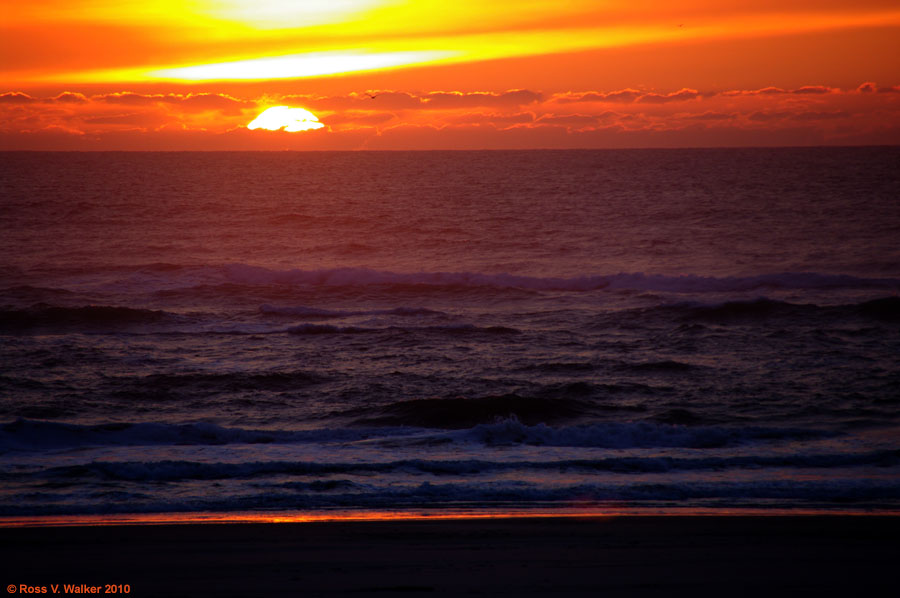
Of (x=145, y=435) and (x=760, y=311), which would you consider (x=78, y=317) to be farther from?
(x=760, y=311)

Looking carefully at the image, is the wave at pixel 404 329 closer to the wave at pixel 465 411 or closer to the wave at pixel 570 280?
the wave at pixel 465 411

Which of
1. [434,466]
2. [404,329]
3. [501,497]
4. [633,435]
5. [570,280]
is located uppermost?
[501,497]

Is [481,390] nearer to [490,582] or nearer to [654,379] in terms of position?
[654,379]

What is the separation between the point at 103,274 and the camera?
98.3 ft

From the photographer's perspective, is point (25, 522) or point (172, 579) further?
point (25, 522)

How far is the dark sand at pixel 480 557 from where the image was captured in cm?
588

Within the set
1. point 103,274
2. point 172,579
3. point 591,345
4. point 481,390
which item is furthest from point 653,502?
point 103,274

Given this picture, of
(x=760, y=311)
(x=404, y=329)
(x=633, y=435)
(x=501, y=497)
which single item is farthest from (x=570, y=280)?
(x=501, y=497)

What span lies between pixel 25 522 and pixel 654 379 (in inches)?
410

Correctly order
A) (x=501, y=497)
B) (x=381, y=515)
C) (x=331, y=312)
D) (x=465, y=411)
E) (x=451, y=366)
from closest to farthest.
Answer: (x=381, y=515), (x=501, y=497), (x=465, y=411), (x=451, y=366), (x=331, y=312)

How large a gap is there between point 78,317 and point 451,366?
464 inches

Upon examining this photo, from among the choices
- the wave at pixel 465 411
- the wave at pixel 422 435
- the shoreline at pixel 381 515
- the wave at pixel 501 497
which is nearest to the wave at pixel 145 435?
the wave at pixel 422 435

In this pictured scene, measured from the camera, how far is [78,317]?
21391 millimetres

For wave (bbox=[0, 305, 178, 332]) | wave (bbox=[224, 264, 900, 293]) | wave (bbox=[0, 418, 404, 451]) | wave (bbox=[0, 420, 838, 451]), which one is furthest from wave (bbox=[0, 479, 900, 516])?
wave (bbox=[224, 264, 900, 293])
